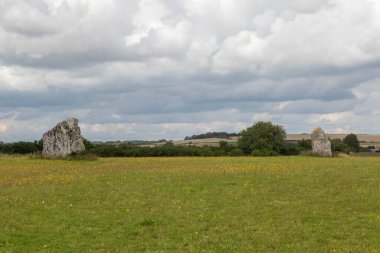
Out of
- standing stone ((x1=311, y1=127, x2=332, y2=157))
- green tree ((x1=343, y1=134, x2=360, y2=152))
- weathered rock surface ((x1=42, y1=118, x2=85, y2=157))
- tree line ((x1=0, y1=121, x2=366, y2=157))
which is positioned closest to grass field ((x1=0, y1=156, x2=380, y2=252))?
weathered rock surface ((x1=42, y1=118, x2=85, y2=157))

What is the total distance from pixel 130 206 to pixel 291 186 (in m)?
9.90

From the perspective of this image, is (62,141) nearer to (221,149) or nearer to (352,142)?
(221,149)

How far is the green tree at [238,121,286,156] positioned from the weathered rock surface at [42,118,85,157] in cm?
3776

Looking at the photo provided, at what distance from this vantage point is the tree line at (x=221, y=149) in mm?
77812

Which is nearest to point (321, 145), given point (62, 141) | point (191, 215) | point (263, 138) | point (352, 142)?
point (263, 138)

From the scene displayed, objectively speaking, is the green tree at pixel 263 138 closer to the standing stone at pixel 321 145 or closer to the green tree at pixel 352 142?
the standing stone at pixel 321 145

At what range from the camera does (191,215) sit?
1872cm

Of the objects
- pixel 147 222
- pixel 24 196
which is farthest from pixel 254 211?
pixel 24 196

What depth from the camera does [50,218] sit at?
1831cm

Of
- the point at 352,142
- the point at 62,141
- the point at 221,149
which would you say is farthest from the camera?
the point at 352,142

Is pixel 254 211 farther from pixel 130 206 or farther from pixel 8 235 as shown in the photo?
pixel 8 235

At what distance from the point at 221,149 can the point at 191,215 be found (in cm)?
6800

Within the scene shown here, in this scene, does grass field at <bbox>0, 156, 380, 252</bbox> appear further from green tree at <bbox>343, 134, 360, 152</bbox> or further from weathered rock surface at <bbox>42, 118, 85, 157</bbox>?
green tree at <bbox>343, 134, 360, 152</bbox>

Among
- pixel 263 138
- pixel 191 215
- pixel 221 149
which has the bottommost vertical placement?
pixel 191 215
